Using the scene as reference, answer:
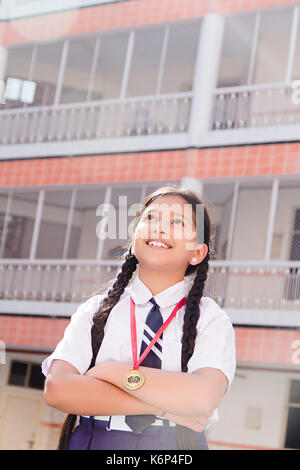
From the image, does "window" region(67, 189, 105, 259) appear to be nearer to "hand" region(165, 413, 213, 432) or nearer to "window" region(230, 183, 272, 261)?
"window" region(230, 183, 272, 261)

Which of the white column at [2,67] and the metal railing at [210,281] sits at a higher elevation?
the white column at [2,67]

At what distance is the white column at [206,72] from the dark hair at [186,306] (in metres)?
6.33

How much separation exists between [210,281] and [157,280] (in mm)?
6143

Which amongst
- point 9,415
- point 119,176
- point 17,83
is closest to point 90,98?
point 17,83

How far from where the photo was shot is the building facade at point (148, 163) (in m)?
7.57

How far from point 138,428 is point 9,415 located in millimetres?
7917

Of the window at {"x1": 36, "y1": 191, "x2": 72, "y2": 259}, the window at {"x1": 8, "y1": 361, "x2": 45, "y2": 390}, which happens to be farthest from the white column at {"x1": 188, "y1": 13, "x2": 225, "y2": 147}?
the window at {"x1": 8, "y1": 361, "x2": 45, "y2": 390}

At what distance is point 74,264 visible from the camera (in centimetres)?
837

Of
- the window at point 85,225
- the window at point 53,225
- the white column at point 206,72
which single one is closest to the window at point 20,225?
the window at point 53,225

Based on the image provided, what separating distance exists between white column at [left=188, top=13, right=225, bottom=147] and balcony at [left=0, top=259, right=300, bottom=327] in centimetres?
148

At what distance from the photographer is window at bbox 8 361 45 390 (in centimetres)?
912

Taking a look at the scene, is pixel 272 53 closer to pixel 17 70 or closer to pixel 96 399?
pixel 17 70

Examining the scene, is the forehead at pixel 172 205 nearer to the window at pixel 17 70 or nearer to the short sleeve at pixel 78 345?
the short sleeve at pixel 78 345
